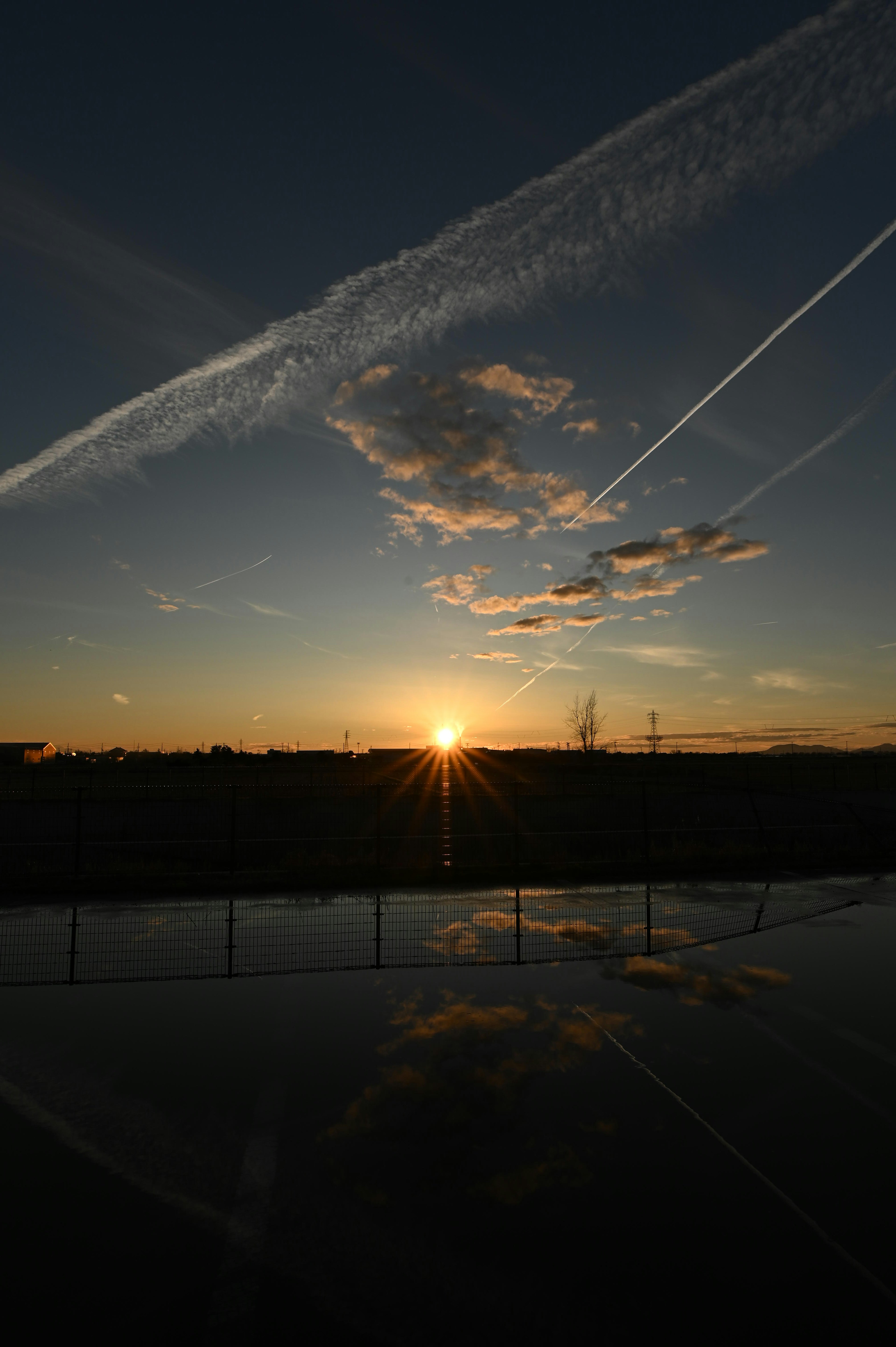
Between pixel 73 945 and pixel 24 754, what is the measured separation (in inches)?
5447

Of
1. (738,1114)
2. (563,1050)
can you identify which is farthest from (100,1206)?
(738,1114)

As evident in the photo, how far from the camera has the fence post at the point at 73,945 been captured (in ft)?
30.1

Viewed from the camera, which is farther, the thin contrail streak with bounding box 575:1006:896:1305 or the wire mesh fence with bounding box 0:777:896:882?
the wire mesh fence with bounding box 0:777:896:882

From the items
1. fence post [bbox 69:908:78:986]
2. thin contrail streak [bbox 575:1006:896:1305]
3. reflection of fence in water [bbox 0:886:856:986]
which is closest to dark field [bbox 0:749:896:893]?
reflection of fence in water [bbox 0:886:856:986]

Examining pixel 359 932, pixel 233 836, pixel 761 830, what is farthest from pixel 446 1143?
pixel 761 830

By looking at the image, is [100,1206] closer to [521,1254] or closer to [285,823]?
[521,1254]

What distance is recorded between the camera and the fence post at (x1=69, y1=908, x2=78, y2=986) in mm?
9164

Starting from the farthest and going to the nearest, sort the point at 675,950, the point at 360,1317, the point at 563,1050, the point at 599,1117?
the point at 675,950, the point at 563,1050, the point at 599,1117, the point at 360,1317

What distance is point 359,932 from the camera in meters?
11.7

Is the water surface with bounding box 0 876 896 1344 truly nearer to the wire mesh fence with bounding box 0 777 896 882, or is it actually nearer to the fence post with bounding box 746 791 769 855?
the wire mesh fence with bounding box 0 777 896 882

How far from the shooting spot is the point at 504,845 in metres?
22.9

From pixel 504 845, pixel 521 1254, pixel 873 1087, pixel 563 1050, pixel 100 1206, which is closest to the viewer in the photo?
pixel 521 1254

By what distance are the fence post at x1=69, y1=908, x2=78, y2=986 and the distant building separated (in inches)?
4566

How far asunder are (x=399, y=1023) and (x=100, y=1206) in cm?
340
